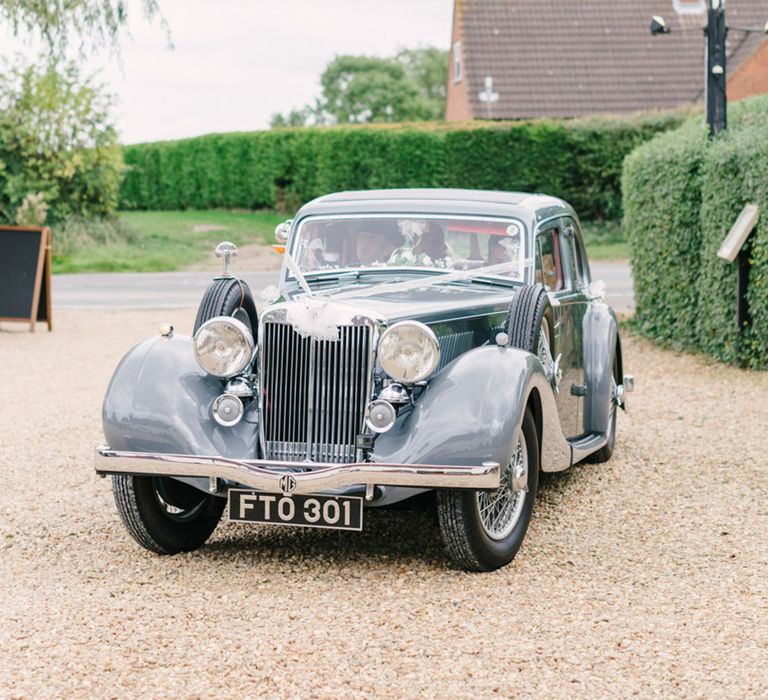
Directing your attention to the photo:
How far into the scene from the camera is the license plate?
4992mm

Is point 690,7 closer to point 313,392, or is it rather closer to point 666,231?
point 666,231

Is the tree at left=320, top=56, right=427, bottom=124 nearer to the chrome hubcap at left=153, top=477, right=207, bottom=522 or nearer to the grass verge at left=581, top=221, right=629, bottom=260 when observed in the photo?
the grass verge at left=581, top=221, right=629, bottom=260

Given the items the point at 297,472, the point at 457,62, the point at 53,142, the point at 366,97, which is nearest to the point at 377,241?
the point at 297,472

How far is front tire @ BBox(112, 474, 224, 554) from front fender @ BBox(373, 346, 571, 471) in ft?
3.59

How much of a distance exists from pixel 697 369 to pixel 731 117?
4.29 m

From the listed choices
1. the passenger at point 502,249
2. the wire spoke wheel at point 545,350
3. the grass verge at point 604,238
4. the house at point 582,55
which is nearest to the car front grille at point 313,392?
the wire spoke wheel at point 545,350

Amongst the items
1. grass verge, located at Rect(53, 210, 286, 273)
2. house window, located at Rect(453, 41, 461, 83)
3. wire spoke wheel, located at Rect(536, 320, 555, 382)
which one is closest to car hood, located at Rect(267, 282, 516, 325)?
wire spoke wheel, located at Rect(536, 320, 555, 382)

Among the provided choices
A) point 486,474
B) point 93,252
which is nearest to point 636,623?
point 486,474

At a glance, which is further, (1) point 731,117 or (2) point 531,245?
(1) point 731,117

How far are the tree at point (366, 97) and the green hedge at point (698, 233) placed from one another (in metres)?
56.5

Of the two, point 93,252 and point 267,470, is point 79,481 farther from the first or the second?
point 93,252

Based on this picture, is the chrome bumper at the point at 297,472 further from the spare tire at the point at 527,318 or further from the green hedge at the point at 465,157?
the green hedge at the point at 465,157

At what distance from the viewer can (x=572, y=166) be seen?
28.1m

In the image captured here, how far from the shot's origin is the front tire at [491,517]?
5.05 m
